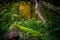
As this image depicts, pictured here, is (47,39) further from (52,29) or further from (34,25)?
(34,25)

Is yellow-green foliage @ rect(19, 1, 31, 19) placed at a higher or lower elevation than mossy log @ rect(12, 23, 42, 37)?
higher

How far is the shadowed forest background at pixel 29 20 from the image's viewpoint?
4293mm

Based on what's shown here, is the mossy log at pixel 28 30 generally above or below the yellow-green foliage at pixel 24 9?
below

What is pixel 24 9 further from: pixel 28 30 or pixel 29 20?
pixel 28 30

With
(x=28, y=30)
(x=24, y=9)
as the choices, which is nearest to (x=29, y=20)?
(x=24, y=9)

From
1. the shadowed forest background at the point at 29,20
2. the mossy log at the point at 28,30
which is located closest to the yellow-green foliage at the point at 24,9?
the shadowed forest background at the point at 29,20

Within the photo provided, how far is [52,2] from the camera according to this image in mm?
5516

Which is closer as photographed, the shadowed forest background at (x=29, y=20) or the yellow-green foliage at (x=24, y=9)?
the shadowed forest background at (x=29, y=20)

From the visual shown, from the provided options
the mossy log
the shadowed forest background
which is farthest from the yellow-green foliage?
the mossy log

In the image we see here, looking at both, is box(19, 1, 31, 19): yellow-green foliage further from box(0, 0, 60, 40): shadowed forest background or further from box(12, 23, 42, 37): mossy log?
box(12, 23, 42, 37): mossy log

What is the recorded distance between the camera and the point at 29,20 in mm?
5191

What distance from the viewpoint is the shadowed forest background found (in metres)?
4.29

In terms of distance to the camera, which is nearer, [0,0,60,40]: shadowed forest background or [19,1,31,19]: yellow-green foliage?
[0,0,60,40]: shadowed forest background

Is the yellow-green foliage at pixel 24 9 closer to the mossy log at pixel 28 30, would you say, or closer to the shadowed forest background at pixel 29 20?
the shadowed forest background at pixel 29 20
